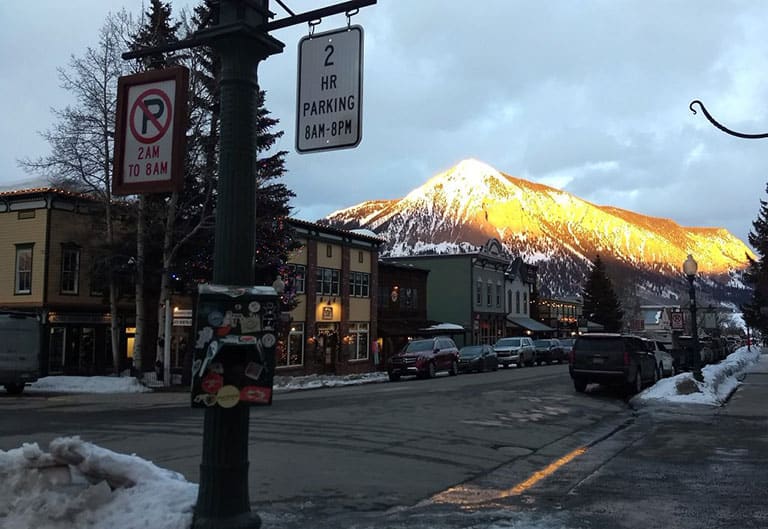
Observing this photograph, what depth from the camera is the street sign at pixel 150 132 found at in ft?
17.7

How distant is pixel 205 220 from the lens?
84.6 ft

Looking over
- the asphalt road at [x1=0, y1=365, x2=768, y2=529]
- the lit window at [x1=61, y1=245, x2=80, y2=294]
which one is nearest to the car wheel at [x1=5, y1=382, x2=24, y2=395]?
the asphalt road at [x1=0, y1=365, x2=768, y2=529]

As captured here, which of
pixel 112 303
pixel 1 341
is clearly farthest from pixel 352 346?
pixel 1 341

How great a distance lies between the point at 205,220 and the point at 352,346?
17952 millimetres

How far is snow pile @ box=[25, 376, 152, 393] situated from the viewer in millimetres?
24328

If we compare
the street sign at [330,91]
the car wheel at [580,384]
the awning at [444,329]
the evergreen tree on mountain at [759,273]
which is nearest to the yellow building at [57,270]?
the car wheel at [580,384]

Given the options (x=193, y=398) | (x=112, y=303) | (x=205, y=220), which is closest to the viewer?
(x=193, y=398)

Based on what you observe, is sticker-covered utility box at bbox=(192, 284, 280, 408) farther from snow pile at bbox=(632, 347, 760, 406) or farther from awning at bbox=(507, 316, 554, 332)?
awning at bbox=(507, 316, 554, 332)

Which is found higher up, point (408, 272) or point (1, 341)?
point (408, 272)

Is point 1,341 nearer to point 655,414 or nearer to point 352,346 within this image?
point 655,414

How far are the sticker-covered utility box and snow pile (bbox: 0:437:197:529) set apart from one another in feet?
3.44

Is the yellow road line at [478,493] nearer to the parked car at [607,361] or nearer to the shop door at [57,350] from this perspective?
the parked car at [607,361]

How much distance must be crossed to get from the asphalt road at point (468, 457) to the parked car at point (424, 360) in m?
12.0

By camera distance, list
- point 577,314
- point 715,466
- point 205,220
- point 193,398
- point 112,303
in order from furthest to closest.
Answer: point 577,314 < point 112,303 < point 205,220 < point 715,466 < point 193,398
